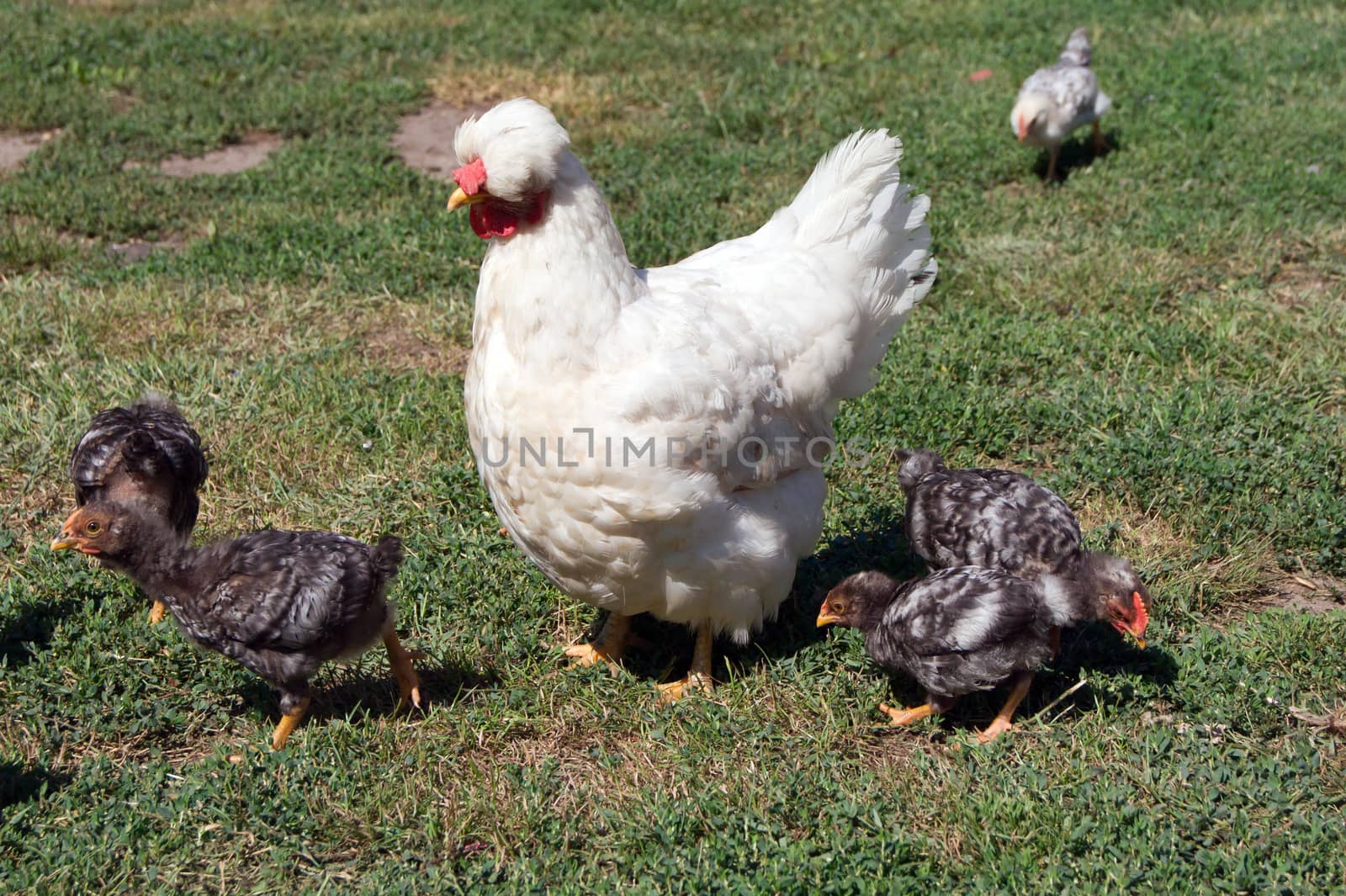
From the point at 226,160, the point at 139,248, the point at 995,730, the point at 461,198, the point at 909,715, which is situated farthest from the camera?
the point at 226,160

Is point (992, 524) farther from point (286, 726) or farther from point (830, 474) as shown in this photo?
point (286, 726)

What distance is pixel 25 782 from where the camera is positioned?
154 inches

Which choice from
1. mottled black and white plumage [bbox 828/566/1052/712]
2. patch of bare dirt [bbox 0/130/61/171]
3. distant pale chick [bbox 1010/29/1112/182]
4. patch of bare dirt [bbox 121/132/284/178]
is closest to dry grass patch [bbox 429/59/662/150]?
patch of bare dirt [bbox 121/132/284/178]

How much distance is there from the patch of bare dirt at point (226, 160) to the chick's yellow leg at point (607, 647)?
5588 mm

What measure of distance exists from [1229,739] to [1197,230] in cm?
451

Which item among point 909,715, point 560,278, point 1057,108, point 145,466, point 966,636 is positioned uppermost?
point 560,278

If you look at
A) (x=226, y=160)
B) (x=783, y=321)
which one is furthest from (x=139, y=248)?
(x=783, y=321)

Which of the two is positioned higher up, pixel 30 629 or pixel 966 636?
pixel 966 636

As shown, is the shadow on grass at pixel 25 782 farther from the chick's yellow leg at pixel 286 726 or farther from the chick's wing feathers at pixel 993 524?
Answer: the chick's wing feathers at pixel 993 524

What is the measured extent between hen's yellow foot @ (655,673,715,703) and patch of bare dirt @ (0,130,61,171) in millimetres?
6863

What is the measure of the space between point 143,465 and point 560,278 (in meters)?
1.90

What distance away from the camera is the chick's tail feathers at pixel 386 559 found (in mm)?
4234

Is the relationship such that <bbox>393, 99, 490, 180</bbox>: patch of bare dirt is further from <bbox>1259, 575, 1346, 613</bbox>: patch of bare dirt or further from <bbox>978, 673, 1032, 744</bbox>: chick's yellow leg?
<bbox>1259, 575, 1346, 613</bbox>: patch of bare dirt

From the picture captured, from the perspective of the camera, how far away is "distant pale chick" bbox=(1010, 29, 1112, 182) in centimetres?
843
